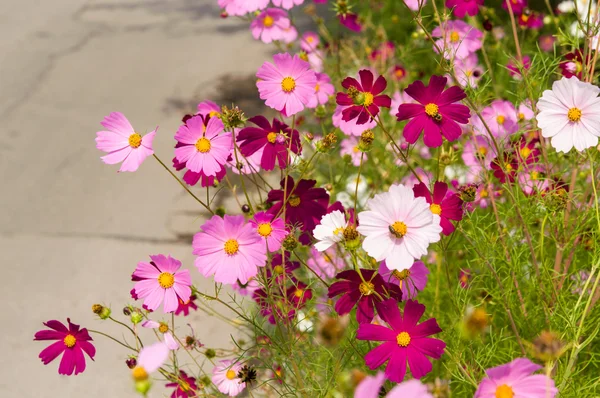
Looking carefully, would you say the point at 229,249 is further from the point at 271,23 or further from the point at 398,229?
the point at 271,23

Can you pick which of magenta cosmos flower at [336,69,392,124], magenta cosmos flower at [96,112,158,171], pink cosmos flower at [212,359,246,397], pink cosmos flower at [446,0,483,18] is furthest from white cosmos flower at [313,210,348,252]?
pink cosmos flower at [446,0,483,18]

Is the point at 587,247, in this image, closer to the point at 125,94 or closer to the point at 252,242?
the point at 252,242

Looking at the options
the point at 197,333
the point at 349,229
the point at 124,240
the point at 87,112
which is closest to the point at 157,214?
the point at 124,240

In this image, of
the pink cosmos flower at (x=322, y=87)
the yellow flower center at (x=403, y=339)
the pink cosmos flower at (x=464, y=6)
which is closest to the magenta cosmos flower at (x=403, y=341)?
the yellow flower center at (x=403, y=339)

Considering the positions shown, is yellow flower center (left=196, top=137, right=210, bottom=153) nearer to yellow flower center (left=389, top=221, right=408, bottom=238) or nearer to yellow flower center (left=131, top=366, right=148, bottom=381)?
yellow flower center (left=389, top=221, right=408, bottom=238)

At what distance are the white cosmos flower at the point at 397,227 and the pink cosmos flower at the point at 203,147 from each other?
0.29 m

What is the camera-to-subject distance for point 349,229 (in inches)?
31.7

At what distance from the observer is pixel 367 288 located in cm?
84

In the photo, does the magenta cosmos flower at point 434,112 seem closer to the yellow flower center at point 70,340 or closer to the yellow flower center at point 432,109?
the yellow flower center at point 432,109

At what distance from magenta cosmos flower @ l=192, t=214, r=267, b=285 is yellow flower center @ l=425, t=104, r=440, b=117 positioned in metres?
0.34

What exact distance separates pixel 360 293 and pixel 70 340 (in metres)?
0.52

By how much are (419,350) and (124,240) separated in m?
1.29

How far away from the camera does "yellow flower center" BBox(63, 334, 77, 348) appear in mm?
1008

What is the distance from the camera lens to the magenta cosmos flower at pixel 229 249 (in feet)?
2.99
